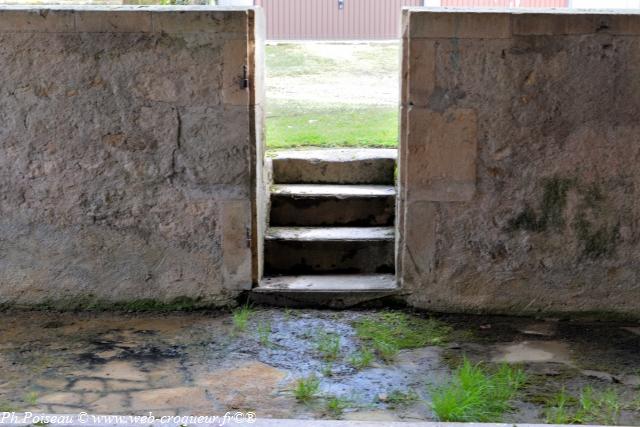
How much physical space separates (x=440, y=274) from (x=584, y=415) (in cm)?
158

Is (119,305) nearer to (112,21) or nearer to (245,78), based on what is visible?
(245,78)

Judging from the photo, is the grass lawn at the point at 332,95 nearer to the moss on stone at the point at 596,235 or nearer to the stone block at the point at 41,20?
the moss on stone at the point at 596,235

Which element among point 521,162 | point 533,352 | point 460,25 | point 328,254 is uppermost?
point 460,25

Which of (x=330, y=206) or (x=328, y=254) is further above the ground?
(x=330, y=206)

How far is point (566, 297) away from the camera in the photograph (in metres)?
4.87

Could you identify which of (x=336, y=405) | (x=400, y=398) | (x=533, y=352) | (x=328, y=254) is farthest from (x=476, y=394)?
(x=328, y=254)

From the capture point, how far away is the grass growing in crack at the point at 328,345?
4.23 meters

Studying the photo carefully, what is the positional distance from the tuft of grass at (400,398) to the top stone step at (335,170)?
2.31m

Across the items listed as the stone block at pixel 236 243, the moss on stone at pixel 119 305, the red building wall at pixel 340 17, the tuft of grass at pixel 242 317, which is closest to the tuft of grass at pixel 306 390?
the tuft of grass at pixel 242 317

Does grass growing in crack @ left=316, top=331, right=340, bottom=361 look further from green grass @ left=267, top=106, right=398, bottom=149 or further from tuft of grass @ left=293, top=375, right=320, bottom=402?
green grass @ left=267, top=106, right=398, bottom=149

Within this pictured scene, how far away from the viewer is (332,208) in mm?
5566

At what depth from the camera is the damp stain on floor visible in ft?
11.9

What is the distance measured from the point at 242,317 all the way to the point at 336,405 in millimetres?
1312

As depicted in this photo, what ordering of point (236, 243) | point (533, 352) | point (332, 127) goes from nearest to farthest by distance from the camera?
point (533, 352) → point (236, 243) → point (332, 127)
